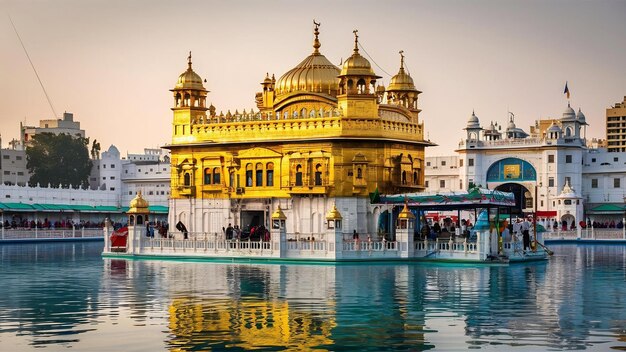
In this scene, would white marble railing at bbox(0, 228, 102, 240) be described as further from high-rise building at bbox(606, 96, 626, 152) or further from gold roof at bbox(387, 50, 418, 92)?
high-rise building at bbox(606, 96, 626, 152)

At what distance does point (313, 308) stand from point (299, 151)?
16.9 metres

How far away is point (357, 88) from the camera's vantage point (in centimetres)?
3359

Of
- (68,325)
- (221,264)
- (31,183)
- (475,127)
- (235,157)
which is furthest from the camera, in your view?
(31,183)

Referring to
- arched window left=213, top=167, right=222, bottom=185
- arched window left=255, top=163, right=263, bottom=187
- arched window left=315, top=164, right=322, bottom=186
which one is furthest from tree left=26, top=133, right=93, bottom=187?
arched window left=315, top=164, right=322, bottom=186

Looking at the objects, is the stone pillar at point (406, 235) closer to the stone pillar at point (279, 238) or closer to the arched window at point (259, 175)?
the stone pillar at point (279, 238)

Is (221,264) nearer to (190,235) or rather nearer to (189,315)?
(190,235)

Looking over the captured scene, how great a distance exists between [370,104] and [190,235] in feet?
27.0

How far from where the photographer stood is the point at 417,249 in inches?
1203

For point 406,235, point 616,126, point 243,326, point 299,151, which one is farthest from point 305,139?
point 616,126

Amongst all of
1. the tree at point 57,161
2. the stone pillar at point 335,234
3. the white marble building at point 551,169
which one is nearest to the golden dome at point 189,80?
the stone pillar at point 335,234

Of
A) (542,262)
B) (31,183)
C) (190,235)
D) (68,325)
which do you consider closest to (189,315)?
(68,325)

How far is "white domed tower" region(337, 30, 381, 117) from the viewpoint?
33.4 meters

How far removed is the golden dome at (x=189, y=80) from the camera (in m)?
37.6

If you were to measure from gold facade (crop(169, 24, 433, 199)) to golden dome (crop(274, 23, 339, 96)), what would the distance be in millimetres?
36
